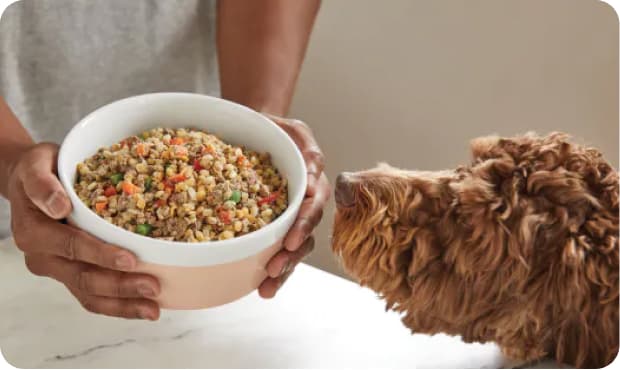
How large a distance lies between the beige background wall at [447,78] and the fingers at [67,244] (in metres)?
1.16

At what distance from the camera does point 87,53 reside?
1658 mm

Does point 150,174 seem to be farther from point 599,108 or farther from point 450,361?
point 599,108

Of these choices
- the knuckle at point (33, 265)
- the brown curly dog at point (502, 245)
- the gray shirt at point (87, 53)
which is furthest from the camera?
the gray shirt at point (87, 53)

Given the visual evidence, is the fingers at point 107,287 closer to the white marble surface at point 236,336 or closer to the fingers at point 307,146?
the white marble surface at point 236,336

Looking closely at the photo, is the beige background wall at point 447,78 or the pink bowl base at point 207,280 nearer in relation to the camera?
the pink bowl base at point 207,280

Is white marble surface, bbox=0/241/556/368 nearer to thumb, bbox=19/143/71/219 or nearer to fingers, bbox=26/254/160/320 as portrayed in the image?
fingers, bbox=26/254/160/320

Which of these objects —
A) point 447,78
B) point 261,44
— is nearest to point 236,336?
point 261,44

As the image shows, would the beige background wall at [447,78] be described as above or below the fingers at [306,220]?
below

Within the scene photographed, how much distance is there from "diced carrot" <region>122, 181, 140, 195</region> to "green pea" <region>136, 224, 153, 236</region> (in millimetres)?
52

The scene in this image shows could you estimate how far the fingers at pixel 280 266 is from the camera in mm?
1169

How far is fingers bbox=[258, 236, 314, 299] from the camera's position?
117 centimetres

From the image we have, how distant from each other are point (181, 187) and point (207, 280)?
0.13 meters

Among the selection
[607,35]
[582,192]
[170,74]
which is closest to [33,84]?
[170,74]

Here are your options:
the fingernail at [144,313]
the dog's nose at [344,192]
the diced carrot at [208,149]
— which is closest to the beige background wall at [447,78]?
the dog's nose at [344,192]
